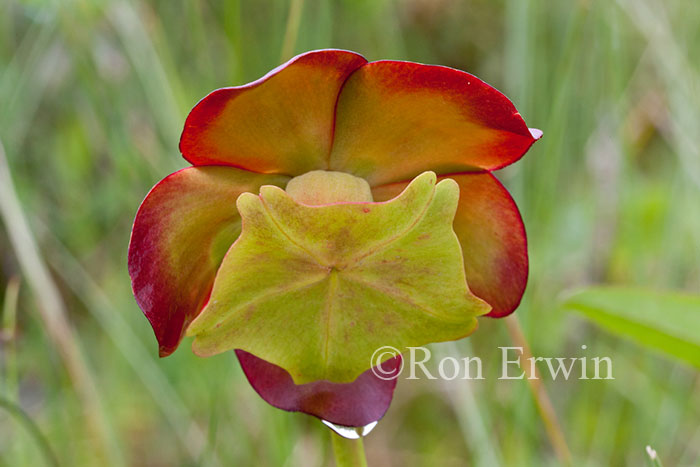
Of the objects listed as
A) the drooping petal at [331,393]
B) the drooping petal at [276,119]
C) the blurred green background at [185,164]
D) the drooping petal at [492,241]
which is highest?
the drooping petal at [276,119]

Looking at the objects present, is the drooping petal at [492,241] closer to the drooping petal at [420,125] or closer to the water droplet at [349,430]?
the drooping petal at [420,125]

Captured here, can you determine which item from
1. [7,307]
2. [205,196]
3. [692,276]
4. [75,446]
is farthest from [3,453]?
[692,276]

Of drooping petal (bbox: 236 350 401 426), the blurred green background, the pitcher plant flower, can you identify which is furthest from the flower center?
the blurred green background

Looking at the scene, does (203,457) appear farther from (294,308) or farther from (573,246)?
(573,246)

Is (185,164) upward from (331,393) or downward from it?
downward

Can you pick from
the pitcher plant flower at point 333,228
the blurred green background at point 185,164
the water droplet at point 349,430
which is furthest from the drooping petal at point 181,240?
the blurred green background at point 185,164

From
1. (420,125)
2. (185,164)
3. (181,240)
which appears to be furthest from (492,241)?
(185,164)

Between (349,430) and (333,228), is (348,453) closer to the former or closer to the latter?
(349,430)

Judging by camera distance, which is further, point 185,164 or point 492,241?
point 185,164
